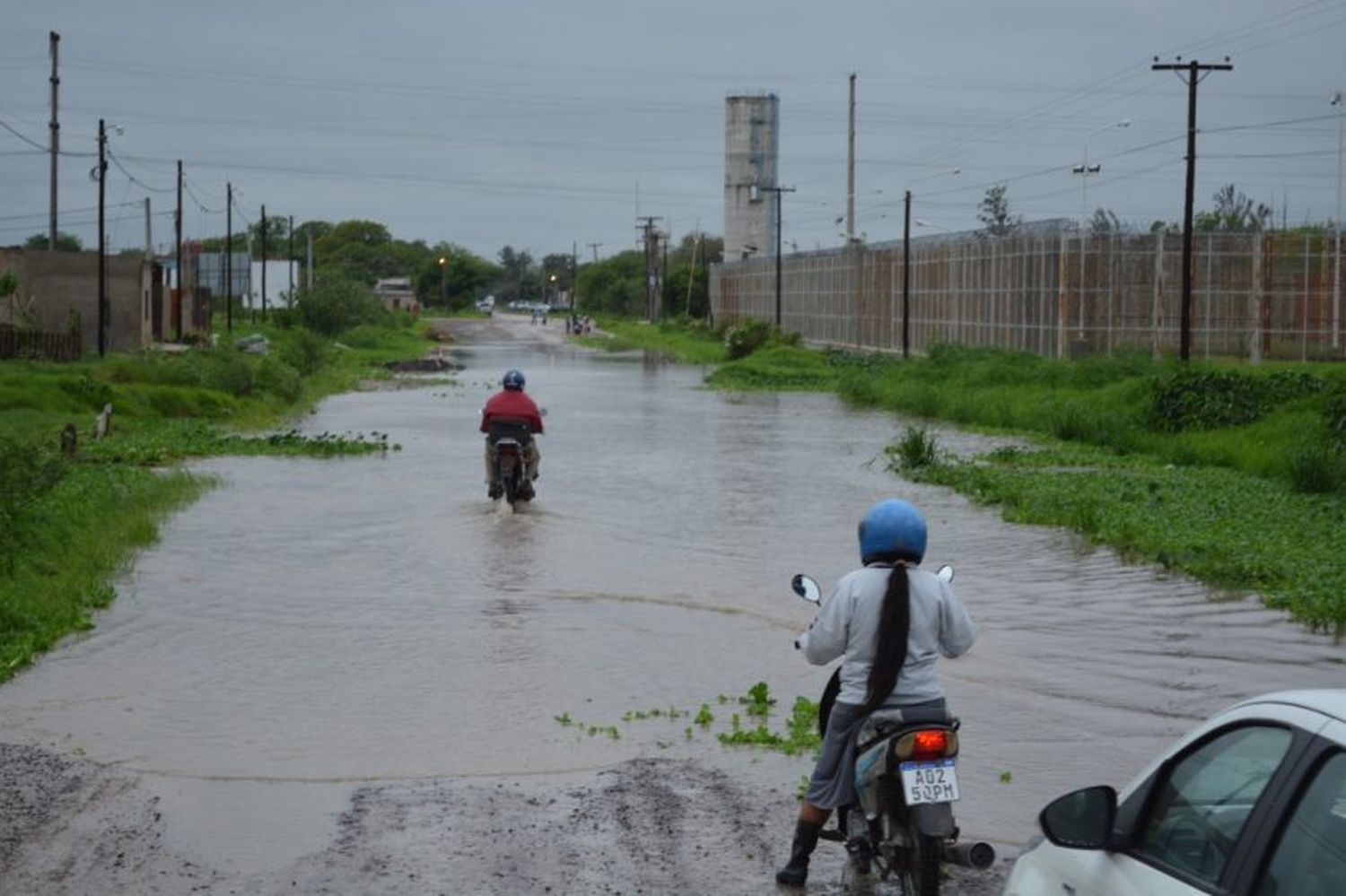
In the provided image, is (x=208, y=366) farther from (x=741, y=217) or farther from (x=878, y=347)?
(x=741, y=217)

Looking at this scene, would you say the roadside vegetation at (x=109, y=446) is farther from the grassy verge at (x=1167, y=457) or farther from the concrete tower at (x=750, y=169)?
the concrete tower at (x=750, y=169)

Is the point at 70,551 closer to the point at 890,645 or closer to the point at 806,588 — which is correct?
the point at 806,588

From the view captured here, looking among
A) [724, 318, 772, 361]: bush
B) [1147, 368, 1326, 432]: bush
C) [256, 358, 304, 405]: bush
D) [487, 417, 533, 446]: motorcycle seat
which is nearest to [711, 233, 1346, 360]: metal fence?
[1147, 368, 1326, 432]: bush

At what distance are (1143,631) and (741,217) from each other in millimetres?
101717

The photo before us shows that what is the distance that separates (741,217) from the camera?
116m

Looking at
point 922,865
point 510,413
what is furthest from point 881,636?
point 510,413

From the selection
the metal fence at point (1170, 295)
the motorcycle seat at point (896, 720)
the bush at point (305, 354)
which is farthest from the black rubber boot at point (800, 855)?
the bush at point (305, 354)

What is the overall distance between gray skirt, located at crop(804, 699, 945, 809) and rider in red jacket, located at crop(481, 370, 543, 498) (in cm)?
1457

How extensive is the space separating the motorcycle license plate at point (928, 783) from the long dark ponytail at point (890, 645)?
0.45 m

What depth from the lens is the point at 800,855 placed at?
793cm

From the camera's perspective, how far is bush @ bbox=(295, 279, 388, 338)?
3383 inches

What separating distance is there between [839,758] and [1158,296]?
43885 mm

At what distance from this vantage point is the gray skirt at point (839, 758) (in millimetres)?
7598

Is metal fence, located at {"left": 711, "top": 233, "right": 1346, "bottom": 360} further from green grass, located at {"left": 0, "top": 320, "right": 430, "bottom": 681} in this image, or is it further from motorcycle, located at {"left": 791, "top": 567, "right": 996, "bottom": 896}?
motorcycle, located at {"left": 791, "top": 567, "right": 996, "bottom": 896}
